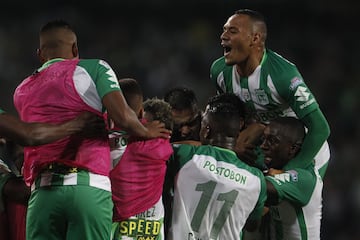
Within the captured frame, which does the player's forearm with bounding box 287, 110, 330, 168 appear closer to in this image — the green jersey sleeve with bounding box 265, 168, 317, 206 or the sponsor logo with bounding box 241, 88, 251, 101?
the green jersey sleeve with bounding box 265, 168, 317, 206

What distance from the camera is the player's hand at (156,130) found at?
14.2ft

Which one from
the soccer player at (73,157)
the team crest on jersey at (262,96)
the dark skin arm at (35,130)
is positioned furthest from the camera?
the team crest on jersey at (262,96)

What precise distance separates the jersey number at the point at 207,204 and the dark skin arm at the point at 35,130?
749 millimetres

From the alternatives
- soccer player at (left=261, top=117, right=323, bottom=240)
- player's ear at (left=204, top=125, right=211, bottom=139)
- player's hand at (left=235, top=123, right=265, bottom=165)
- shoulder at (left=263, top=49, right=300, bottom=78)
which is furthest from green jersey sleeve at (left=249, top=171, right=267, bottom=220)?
shoulder at (left=263, top=49, right=300, bottom=78)

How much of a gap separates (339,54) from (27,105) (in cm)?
1024

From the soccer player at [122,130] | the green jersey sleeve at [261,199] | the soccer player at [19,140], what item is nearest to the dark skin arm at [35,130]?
the soccer player at [19,140]

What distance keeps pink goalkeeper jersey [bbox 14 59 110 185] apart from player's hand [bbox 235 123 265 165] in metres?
1.14

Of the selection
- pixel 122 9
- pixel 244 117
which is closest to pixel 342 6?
pixel 122 9

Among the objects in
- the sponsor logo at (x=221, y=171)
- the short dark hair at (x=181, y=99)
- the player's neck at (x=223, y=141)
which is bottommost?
the sponsor logo at (x=221, y=171)

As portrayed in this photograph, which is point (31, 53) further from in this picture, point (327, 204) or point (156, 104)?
point (156, 104)

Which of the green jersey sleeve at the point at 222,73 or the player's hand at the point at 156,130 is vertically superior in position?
the green jersey sleeve at the point at 222,73

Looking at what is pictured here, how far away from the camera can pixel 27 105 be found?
14.4 ft

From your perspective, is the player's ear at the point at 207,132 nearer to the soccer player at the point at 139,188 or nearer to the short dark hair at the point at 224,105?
the short dark hair at the point at 224,105

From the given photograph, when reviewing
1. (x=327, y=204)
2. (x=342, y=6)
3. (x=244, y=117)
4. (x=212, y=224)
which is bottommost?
(x=327, y=204)
